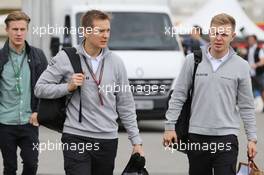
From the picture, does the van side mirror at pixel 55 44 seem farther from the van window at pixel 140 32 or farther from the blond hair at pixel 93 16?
the blond hair at pixel 93 16

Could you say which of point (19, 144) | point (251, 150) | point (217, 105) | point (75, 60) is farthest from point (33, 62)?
point (251, 150)

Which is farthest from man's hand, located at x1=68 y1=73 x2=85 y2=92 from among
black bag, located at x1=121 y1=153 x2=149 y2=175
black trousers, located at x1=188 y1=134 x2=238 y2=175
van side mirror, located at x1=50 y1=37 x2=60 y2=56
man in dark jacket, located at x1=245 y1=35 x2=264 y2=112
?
man in dark jacket, located at x1=245 y1=35 x2=264 y2=112

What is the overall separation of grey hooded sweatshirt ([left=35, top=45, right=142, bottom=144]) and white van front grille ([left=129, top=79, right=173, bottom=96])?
27.5ft

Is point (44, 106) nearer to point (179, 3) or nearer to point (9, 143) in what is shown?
point (9, 143)

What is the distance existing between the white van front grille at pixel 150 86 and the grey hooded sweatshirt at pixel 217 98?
8.07 m

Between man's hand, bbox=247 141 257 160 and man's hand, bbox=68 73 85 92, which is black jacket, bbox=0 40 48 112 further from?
man's hand, bbox=247 141 257 160

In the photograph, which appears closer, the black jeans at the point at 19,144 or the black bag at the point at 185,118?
the black bag at the point at 185,118

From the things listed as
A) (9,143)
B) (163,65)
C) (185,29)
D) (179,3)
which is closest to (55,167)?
(9,143)

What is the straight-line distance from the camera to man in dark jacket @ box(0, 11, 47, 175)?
795cm

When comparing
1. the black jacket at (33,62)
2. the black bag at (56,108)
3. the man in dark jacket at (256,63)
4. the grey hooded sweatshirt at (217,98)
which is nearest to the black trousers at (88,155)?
the black bag at (56,108)

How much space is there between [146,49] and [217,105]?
8931 mm

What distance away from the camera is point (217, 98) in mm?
6508

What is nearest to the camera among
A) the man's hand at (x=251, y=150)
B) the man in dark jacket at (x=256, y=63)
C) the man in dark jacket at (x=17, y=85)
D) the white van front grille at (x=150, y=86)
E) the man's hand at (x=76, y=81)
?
the man's hand at (x=76, y=81)

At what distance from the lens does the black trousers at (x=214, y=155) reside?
255 inches
